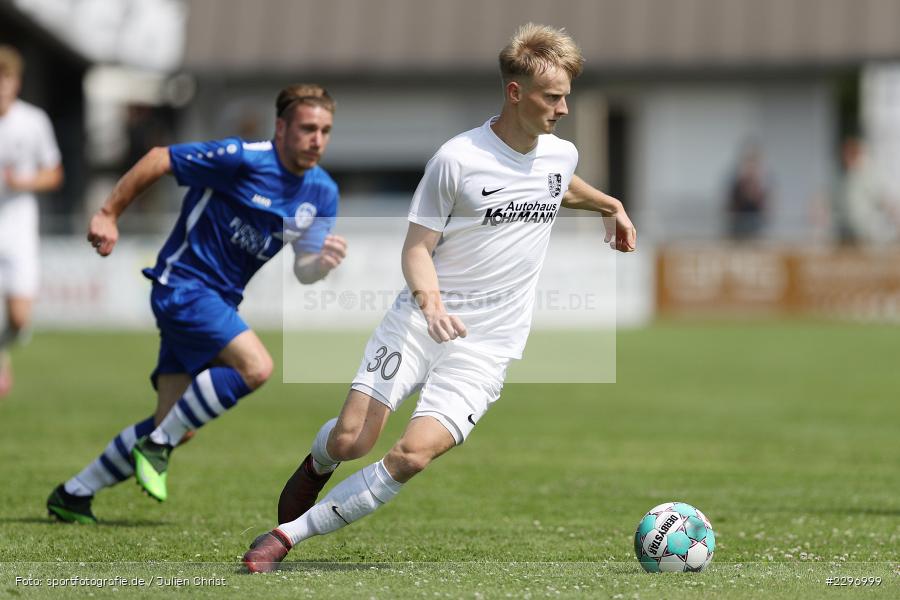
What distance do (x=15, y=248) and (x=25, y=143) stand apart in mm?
893

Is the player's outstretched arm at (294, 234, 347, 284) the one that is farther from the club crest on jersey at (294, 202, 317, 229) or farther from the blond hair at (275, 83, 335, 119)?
the blond hair at (275, 83, 335, 119)

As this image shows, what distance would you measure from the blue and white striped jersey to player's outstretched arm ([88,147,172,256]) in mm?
186

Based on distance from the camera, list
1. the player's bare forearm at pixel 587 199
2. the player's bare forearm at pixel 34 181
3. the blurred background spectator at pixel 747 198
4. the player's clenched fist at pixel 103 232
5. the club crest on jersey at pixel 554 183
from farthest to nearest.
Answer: the blurred background spectator at pixel 747 198
the player's bare forearm at pixel 34 181
the player's clenched fist at pixel 103 232
the player's bare forearm at pixel 587 199
the club crest on jersey at pixel 554 183

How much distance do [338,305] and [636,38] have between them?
890 centimetres

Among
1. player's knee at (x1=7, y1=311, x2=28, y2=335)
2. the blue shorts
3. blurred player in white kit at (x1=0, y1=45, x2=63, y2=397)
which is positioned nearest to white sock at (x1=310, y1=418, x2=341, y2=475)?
the blue shorts

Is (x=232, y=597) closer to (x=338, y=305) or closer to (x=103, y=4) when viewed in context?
(x=338, y=305)

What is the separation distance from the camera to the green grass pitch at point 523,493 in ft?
18.8

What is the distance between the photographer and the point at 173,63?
28188 millimetres

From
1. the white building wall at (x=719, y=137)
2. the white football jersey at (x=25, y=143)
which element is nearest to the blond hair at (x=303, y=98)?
the white football jersey at (x=25, y=143)

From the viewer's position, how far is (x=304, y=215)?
7504 mm

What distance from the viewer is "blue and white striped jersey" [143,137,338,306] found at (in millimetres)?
A: 7363

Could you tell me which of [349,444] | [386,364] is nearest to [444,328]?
[386,364]

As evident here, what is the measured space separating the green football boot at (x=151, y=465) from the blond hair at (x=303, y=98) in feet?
5.71

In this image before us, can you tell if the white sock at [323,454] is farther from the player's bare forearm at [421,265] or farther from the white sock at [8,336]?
the white sock at [8,336]
